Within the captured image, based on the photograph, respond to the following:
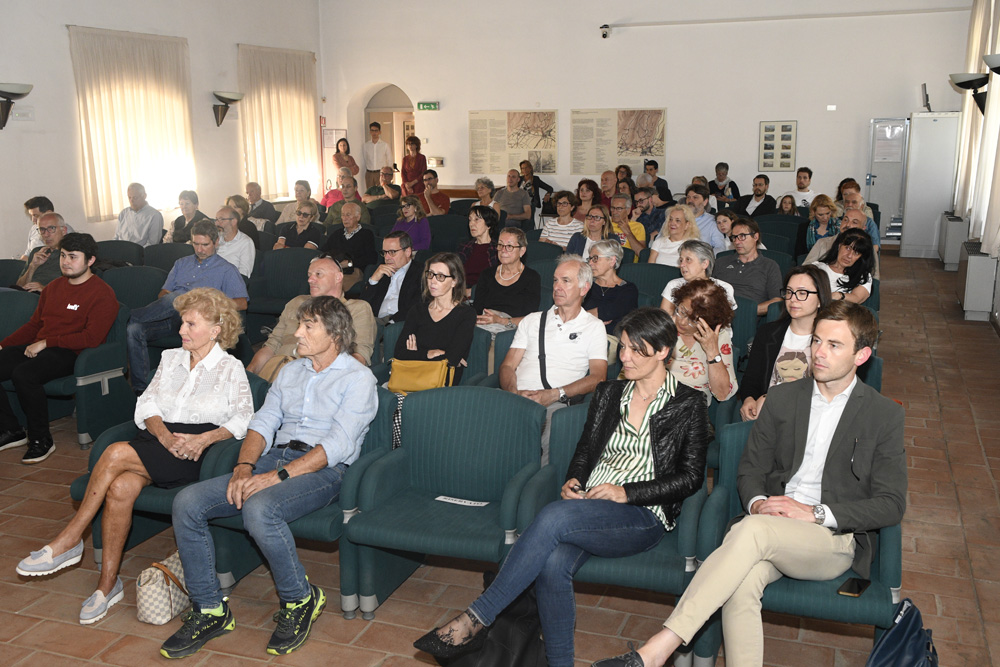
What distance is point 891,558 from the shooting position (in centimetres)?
276

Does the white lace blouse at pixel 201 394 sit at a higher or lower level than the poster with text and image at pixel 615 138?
lower

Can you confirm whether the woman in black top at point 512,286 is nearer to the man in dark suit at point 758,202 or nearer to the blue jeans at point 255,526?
the blue jeans at point 255,526

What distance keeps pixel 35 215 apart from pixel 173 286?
3138 millimetres

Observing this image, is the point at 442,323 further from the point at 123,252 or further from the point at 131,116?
the point at 131,116

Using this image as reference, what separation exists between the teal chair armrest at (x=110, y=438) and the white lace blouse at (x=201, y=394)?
5 centimetres

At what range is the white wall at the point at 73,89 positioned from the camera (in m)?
9.06

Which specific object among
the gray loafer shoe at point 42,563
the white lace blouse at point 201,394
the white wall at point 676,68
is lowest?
the gray loafer shoe at point 42,563

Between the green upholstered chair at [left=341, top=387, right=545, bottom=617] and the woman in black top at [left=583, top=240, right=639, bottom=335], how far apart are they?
1752 mm

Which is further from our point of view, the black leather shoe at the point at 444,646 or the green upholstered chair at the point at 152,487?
the green upholstered chair at the point at 152,487

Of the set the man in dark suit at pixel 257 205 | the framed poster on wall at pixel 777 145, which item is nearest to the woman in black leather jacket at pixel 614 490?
the man in dark suit at pixel 257 205

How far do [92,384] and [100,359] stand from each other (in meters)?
0.17

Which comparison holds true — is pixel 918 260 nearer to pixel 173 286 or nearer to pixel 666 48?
pixel 666 48

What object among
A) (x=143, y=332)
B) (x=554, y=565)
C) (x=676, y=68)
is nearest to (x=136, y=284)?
(x=143, y=332)

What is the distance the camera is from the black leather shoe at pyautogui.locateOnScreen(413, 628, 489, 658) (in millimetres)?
2805
